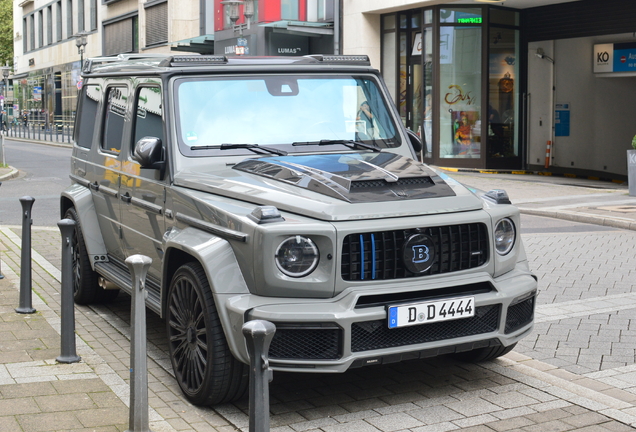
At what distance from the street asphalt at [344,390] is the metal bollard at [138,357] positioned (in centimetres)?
15

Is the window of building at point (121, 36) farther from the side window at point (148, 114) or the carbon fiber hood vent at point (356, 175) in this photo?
the carbon fiber hood vent at point (356, 175)

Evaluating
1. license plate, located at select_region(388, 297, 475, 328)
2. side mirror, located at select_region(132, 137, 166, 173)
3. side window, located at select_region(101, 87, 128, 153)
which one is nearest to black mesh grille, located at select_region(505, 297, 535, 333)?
license plate, located at select_region(388, 297, 475, 328)

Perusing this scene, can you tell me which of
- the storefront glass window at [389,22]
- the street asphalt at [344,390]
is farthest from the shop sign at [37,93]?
the street asphalt at [344,390]

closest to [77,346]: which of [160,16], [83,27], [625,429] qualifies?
[625,429]

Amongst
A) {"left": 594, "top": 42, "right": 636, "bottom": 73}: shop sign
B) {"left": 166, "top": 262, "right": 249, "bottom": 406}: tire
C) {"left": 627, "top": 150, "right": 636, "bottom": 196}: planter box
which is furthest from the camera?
{"left": 594, "top": 42, "right": 636, "bottom": 73}: shop sign

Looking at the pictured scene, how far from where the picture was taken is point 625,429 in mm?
4266

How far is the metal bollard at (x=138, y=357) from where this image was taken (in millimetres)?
4082

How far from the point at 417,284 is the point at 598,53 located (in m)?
22.8

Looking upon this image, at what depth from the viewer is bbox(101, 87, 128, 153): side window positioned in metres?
6.17

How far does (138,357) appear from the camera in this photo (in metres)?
4.13

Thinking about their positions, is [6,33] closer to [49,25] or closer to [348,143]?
[49,25]

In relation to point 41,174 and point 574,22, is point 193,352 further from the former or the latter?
point 574,22

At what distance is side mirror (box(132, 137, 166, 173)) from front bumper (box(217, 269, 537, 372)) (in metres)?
1.24

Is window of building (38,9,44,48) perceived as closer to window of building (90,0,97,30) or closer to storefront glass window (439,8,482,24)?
window of building (90,0,97,30)
